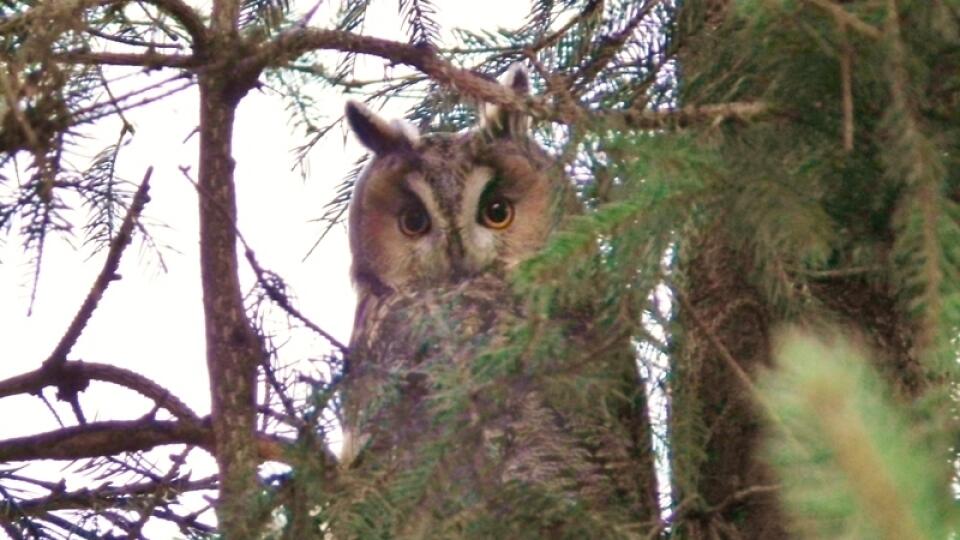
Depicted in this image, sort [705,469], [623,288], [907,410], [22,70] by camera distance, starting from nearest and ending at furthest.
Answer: [907,410], [623,288], [22,70], [705,469]

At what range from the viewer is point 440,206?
2.87 metres

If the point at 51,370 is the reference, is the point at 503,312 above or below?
below

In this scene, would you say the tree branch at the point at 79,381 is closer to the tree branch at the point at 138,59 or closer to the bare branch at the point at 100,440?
the bare branch at the point at 100,440

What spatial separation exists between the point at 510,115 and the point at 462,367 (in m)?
0.43

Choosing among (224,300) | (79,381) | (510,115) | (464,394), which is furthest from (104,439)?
(464,394)

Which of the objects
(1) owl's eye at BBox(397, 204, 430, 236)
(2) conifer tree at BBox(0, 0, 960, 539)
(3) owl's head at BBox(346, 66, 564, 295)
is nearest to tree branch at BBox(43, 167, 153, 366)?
(2) conifer tree at BBox(0, 0, 960, 539)

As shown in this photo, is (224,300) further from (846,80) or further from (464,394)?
(846,80)

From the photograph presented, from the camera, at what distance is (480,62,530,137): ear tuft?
165 cm

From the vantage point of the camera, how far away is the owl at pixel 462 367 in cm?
133

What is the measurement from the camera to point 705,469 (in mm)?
1910

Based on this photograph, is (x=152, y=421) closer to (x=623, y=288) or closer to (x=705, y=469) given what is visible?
(x=705, y=469)

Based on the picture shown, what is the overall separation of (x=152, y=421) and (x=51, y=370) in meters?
0.24

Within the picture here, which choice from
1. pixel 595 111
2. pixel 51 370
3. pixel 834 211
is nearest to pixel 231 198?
pixel 51 370

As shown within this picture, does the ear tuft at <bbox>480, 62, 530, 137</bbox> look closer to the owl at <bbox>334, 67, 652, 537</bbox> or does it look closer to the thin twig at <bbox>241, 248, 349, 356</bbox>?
the owl at <bbox>334, 67, 652, 537</bbox>
